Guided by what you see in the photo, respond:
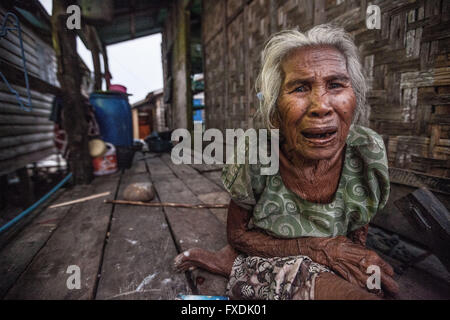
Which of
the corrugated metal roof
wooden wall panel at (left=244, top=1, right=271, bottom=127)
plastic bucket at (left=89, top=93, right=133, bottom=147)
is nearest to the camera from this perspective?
wooden wall panel at (left=244, top=1, right=271, bottom=127)

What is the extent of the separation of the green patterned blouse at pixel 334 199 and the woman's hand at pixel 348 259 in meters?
0.07

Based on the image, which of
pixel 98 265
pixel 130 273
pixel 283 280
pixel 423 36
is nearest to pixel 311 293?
pixel 283 280

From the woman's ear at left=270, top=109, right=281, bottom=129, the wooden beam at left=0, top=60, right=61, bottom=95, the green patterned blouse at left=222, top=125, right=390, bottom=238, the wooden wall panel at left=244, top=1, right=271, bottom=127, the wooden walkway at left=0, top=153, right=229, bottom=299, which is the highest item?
the wooden wall panel at left=244, top=1, right=271, bottom=127

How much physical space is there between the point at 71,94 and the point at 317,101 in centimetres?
325

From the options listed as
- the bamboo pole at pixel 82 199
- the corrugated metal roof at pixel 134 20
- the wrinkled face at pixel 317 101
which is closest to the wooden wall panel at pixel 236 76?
the bamboo pole at pixel 82 199

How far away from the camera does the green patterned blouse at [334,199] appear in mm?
1021

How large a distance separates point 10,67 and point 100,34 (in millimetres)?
8067

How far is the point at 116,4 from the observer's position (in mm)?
6734

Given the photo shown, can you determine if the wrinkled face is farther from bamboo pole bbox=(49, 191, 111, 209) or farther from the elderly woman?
bamboo pole bbox=(49, 191, 111, 209)

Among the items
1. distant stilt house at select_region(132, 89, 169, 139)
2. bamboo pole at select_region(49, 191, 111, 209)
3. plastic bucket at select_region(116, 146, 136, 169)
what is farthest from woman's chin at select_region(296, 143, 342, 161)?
distant stilt house at select_region(132, 89, 169, 139)

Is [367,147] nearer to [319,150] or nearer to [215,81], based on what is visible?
[319,150]

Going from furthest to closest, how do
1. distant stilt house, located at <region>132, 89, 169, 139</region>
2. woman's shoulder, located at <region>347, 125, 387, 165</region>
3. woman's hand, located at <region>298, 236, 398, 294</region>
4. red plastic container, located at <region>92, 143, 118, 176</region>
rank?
distant stilt house, located at <region>132, 89, 169, 139</region>, red plastic container, located at <region>92, 143, 118, 176</region>, woman's shoulder, located at <region>347, 125, 387, 165</region>, woman's hand, located at <region>298, 236, 398, 294</region>

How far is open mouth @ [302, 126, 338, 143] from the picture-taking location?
35.5 inches
